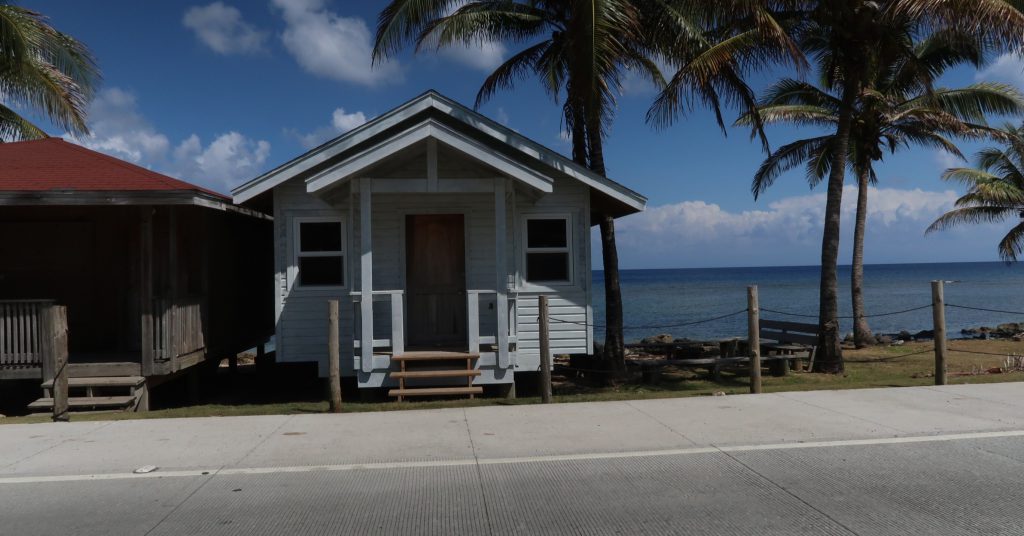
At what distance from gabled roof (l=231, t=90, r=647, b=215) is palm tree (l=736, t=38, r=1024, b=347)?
8090 millimetres

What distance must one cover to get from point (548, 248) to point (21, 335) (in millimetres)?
7991

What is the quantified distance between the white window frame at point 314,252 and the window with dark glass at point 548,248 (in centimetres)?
307

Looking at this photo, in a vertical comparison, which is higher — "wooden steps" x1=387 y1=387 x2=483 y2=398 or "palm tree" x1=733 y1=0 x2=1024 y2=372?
"palm tree" x1=733 y1=0 x2=1024 y2=372

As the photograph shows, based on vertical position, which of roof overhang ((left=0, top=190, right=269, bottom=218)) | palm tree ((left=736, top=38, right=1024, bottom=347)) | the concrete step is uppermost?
palm tree ((left=736, top=38, right=1024, bottom=347))

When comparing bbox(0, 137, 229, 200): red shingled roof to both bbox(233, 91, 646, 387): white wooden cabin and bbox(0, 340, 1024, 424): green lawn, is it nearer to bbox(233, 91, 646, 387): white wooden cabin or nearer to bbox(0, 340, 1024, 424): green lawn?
bbox(233, 91, 646, 387): white wooden cabin

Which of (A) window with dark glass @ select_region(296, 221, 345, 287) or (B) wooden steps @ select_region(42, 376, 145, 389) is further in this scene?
(A) window with dark glass @ select_region(296, 221, 345, 287)

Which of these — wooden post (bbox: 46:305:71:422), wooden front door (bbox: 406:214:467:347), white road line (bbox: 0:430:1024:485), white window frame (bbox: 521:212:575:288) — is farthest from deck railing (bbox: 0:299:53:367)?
white window frame (bbox: 521:212:575:288)

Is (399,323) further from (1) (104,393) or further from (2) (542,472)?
(2) (542,472)

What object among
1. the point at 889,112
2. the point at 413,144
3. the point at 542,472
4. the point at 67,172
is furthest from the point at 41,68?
the point at 889,112

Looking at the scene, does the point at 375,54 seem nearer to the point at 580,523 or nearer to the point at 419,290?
the point at 419,290

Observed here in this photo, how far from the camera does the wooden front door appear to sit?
460 inches

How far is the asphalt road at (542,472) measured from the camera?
4.81 m

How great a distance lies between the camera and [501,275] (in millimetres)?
10305

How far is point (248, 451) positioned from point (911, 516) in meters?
5.86
